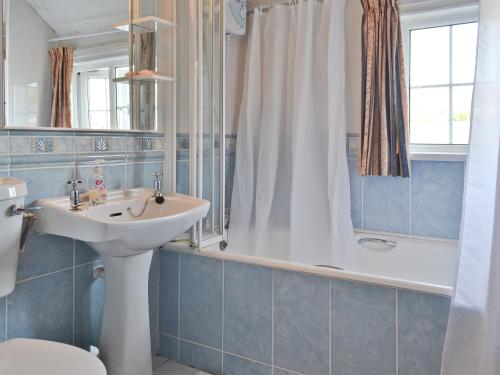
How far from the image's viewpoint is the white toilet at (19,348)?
1186mm

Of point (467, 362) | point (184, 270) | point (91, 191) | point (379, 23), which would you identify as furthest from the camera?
point (379, 23)

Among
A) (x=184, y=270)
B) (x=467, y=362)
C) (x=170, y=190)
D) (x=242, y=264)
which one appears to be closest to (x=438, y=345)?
(x=467, y=362)

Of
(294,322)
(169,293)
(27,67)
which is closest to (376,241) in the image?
(294,322)

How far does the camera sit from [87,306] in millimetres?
1837

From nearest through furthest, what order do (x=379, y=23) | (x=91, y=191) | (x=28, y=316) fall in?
(x=28, y=316)
(x=91, y=191)
(x=379, y=23)

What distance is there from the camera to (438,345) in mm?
1443

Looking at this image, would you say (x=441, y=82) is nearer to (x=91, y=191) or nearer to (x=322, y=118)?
(x=322, y=118)

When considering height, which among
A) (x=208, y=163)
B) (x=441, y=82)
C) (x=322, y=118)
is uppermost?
(x=441, y=82)

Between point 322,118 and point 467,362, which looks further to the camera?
point 322,118

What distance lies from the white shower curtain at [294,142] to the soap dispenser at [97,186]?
874 millimetres

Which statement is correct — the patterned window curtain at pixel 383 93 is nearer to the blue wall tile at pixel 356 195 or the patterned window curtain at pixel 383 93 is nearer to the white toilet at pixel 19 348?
the blue wall tile at pixel 356 195

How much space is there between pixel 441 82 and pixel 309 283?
4.94 ft

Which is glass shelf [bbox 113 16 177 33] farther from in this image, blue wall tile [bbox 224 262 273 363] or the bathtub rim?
blue wall tile [bbox 224 262 273 363]

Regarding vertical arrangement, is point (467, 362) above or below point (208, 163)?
below
